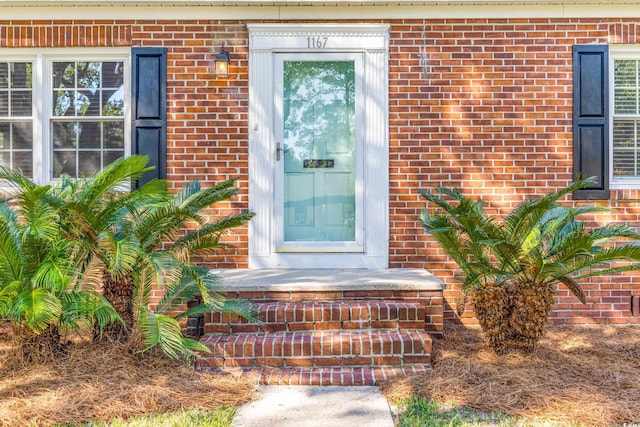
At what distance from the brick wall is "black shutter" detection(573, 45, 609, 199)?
0.09 m

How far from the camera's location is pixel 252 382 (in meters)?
3.47

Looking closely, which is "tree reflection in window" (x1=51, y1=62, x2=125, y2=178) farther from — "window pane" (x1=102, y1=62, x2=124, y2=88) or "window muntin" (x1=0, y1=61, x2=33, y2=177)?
"window muntin" (x1=0, y1=61, x2=33, y2=177)

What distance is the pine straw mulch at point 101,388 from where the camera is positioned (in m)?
2.95

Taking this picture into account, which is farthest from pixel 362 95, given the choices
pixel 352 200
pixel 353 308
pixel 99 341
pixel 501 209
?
pixel 99 341

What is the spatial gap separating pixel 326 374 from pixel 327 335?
0.36 meters

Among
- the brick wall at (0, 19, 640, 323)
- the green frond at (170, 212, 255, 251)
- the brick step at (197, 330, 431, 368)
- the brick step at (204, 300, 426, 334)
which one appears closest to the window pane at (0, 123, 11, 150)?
the brick wall at (0, 19, 640, 323)

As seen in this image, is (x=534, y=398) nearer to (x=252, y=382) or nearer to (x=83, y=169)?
(x=252, y=382)

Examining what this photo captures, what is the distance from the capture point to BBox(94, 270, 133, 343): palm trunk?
12.3 ft

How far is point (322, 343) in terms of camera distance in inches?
147

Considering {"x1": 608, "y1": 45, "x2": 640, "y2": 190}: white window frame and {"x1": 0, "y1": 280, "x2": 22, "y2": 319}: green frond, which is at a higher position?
{"x1": 608, "y1": 45, "x2": 640, "y2": 190}: white window frame

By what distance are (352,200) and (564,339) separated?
2.37 m

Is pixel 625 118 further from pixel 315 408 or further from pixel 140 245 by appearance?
pixel 140 245

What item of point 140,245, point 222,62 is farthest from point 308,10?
point 140,245

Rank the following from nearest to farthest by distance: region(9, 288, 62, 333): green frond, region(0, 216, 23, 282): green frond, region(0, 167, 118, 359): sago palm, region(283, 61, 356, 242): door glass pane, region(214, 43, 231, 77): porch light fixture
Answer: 1. region(9, 288, 62, 333): green frond
2. region(0, 167, 118, 359): sago palm
3. region(0, 216, 23, 282): green frond
4. region(214, 43, 231, 77): porch light fixture
5. region(283, 61, 356, 242): door glass pane
